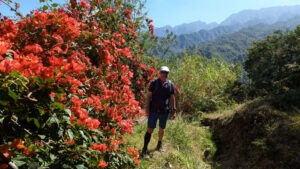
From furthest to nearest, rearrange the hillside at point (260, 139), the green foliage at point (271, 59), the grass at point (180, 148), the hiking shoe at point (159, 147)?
the green foliage at point (271, 59) → the hiking shoe at point (159, 147) → the grass at point (180, 148) → the hillside at point (260, 139)

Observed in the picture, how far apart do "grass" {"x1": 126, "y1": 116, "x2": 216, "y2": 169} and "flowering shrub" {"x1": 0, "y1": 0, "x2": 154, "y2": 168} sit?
1027mm

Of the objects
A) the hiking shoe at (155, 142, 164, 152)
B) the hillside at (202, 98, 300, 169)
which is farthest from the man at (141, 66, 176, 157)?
the hillside at (202, 98, 300, 169)

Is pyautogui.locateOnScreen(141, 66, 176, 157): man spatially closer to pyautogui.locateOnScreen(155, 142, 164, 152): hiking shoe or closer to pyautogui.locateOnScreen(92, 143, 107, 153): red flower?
pyautogui.locateOnScreen(155, 142, 164, 152): hiking shoe

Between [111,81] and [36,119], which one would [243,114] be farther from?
[36,119]

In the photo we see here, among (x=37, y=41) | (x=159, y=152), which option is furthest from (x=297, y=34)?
(x=37, y=41)

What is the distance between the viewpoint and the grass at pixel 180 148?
328 cm

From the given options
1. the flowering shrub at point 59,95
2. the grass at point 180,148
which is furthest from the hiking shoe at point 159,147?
the flowering shrub at point 59,95

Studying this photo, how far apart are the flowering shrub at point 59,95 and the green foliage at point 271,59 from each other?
210 inches

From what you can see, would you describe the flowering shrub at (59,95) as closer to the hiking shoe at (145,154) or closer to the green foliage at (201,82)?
the hiking shoe at (145,154)

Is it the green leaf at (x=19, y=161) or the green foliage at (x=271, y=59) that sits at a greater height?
the green foliage at (x=271, y=59)

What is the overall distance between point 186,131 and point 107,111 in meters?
3.10

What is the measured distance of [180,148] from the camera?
13.1 ft

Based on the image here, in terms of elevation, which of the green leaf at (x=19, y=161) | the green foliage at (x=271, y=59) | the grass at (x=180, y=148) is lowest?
the grass at (x=180, y=148)

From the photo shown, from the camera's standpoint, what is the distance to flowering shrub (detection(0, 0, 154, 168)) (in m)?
0.96
